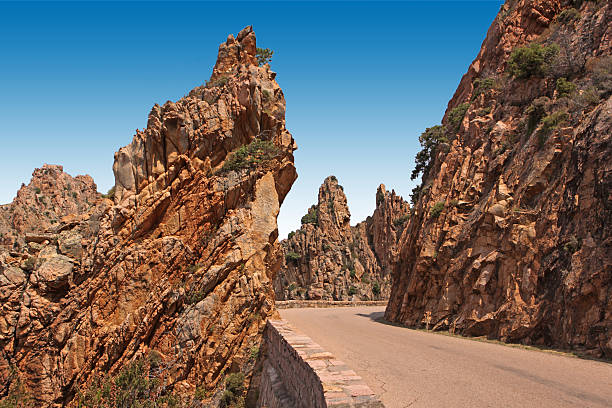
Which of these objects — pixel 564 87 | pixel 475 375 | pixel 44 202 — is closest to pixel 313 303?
pixel 564 87

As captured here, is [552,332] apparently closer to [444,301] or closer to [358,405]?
[444,301]


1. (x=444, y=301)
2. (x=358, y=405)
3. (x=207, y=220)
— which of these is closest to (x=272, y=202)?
(x=207, y=220)

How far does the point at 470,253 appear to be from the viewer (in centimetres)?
1559

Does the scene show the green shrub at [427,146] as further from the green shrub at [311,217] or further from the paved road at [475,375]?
the green shrub at [311,217]

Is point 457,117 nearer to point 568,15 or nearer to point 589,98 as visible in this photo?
point 568,15

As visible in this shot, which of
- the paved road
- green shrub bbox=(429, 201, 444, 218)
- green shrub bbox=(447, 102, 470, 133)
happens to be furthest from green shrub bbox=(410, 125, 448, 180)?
the paved road

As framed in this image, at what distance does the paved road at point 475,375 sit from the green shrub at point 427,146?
17538 millimetres

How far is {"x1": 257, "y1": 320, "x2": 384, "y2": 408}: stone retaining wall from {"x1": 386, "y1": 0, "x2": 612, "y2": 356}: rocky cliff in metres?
7.05

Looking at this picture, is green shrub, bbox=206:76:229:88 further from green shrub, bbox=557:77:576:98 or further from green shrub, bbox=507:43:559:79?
green shrub, bbox=557:77:576:98

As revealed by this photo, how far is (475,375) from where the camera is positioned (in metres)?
7.73

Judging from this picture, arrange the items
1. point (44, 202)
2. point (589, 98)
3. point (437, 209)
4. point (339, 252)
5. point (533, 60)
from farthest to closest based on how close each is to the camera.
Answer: point (44, 202), point (339, 252), point (437, 209), point (533, 60), point (589, 98)

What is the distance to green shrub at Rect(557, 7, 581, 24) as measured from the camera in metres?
19.5

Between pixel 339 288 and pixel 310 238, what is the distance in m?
9.20

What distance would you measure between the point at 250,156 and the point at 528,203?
476 inches
